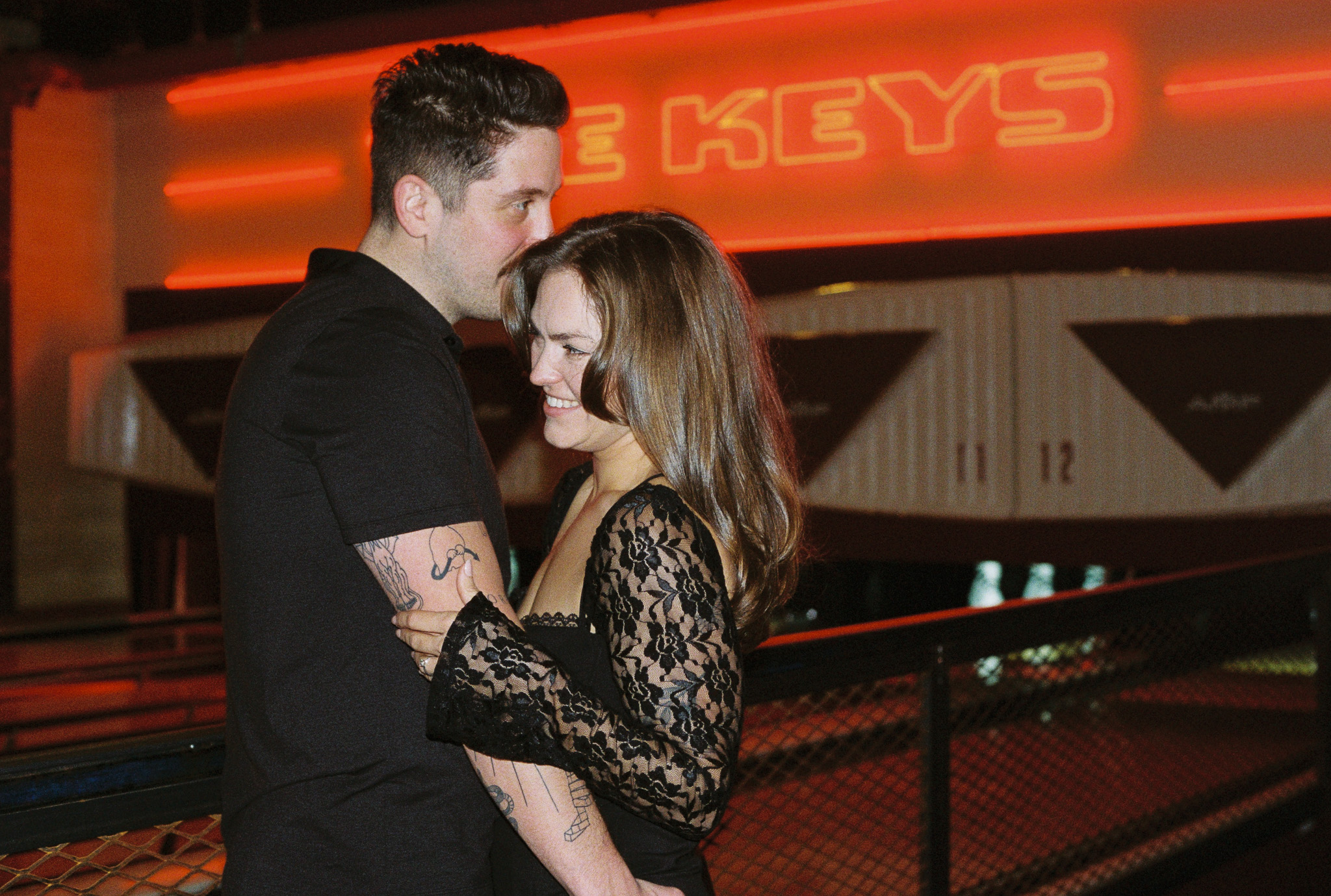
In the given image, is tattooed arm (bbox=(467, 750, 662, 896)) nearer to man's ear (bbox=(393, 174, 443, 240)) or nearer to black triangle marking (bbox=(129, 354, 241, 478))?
man's ear (bbox=(393, 174, 443, 240))

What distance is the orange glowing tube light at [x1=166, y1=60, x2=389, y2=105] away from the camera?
26.4ft

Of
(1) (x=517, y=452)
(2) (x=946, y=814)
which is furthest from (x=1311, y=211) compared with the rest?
(2) (x=946, y=814)

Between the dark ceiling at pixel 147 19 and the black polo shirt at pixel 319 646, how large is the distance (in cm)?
682

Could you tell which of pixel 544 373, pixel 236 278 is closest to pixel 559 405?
pixel 544 373

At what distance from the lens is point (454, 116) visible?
1.29 meters

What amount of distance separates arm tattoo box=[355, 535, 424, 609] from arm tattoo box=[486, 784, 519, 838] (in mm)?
198

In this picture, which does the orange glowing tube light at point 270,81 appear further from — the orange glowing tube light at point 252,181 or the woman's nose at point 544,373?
the woman's nose at point 544,373

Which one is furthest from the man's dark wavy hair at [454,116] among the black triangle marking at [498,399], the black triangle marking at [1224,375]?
the black triangle marking at [498,399]

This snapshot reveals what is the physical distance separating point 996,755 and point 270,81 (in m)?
7.46

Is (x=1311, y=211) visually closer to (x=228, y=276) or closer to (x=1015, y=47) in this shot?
(x=1015, y=47)

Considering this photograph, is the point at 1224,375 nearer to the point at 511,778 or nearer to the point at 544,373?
the point at 544,373

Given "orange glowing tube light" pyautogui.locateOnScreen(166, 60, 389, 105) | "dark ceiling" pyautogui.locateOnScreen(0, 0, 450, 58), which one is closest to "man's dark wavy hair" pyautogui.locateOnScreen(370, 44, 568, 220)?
"dark ceiling" pyautogui.locateOnScreen(0, 0, 450, 58)

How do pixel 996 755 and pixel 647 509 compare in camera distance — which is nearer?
pixel 647 509

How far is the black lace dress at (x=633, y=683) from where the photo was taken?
41.8 inches
